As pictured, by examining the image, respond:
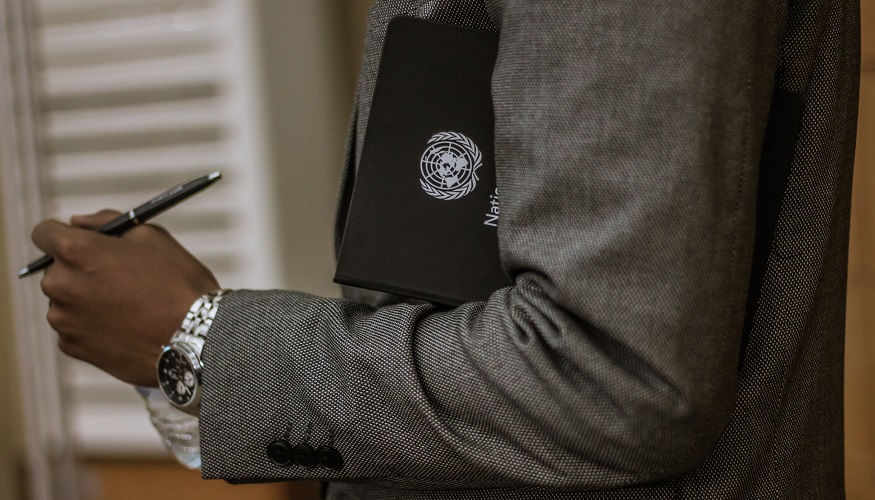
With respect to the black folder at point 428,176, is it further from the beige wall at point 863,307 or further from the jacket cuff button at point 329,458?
the beige wall at point 863,307

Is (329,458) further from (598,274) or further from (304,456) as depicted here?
(598,274)

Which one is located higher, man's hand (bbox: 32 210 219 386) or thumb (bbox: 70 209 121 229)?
thumb (bbox: 70 209 121 229)

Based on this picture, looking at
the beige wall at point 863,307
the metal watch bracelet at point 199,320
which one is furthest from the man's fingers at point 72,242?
the beige wall at point 863,307

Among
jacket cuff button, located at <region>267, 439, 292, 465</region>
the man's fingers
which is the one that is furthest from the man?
the man's fingers

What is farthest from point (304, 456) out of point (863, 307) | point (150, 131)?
point (150, 131)

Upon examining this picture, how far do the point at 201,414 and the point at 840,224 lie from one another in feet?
1.46

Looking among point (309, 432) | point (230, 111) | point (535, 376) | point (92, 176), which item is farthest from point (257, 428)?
point (92, 176)

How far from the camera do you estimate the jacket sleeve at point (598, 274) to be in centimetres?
35

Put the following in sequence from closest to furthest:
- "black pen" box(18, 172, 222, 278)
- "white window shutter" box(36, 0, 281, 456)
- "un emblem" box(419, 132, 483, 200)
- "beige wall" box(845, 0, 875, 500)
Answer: "un emblem" box(419, 132, 483, 200)
"black pen" box(18, 172, 222, 278)
"beige wall" box(845, 0, 875, 500)
"white window shutter" box(36, 0, 281, 456)

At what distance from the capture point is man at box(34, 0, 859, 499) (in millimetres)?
353

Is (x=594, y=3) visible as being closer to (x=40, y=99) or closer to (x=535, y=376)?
(x=535, y=376)

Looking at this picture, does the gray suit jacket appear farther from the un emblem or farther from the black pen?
the black pen

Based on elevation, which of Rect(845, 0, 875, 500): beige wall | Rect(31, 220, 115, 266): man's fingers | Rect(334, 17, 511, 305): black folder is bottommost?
Rect(845, 0, 875, 500): beige wall

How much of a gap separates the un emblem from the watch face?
0.68 feet
